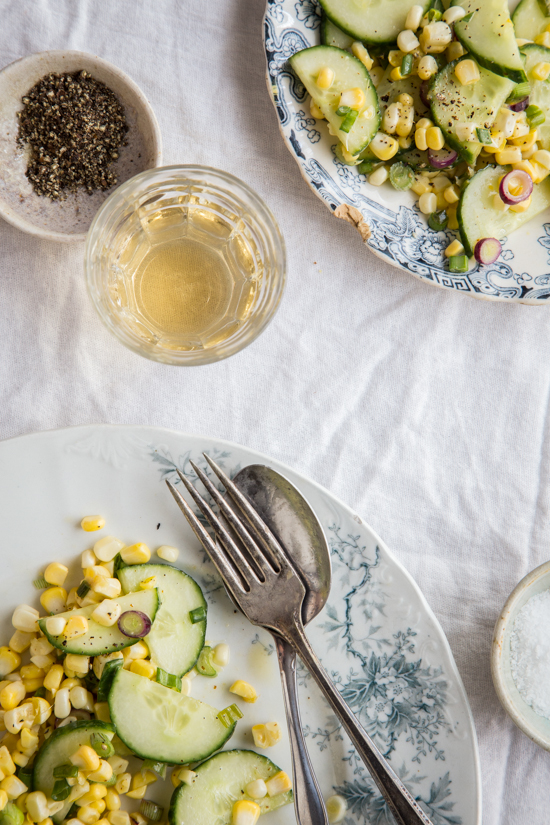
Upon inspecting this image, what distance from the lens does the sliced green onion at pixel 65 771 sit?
1.14 meters

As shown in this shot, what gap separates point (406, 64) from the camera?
1331 mm

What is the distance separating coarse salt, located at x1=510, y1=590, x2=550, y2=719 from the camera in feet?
4.38

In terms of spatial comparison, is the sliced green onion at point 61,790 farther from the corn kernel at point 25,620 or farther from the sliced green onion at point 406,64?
the sliced green onion at point 406,64

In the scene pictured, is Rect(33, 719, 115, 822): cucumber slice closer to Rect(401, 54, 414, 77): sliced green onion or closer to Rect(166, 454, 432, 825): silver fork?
Rect(166, 454, 432, 825): silver fork

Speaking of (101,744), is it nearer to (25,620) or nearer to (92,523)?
(25,620)

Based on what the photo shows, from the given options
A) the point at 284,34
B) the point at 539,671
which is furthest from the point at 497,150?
the point at 539,671

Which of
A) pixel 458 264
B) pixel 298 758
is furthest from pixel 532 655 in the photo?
pixel 458 264

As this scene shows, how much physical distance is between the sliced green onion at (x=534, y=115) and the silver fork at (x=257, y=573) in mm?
1059

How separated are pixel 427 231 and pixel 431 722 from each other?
3.55ft

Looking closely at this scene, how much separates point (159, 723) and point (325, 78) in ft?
4.49

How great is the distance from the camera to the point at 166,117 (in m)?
1.43

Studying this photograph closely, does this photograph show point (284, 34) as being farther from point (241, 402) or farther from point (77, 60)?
point (241, 402)

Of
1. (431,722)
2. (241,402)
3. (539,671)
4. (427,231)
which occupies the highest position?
(427,231)

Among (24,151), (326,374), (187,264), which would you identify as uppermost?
(24,151)
